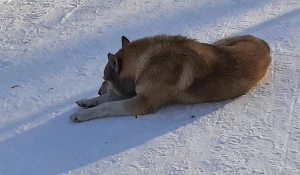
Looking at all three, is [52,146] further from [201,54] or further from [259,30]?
[259,30]

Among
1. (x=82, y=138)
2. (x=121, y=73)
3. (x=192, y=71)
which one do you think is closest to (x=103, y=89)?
(x=121, y=73)

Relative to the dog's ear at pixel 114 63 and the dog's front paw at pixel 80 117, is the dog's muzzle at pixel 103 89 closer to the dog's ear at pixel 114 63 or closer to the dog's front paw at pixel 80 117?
the dog's ear at pixel 114 63

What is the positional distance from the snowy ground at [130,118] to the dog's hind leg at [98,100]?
0.07 metres

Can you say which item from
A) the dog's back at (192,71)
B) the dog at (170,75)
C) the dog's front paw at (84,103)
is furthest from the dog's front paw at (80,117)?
the dog's back at (192,71)

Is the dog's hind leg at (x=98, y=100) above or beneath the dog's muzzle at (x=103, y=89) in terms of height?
beneath

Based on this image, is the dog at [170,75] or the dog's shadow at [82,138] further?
the dog at [170,75]

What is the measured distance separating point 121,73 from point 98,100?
0.29 meters

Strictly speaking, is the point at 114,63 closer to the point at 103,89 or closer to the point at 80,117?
the point at 103,89

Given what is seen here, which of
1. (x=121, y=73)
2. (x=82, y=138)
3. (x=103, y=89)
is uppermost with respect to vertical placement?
(x=121, y=73)

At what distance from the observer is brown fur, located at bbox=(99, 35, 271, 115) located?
4.34 metres

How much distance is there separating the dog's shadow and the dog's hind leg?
89 millimetres

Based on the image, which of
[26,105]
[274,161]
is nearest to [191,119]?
[274,161]

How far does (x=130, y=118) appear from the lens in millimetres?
4355

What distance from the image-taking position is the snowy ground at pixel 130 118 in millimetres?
3841
